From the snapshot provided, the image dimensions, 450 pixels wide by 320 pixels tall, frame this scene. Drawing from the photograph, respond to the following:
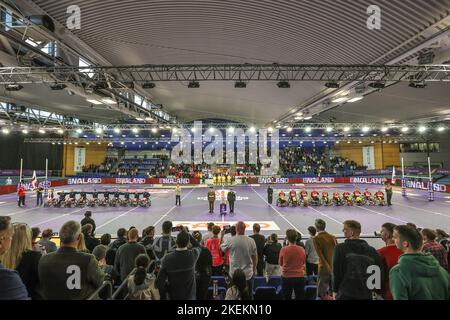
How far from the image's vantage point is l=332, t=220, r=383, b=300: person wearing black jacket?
3377 mm

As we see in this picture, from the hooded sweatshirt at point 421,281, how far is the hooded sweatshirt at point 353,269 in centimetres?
91

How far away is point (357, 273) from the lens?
338 centimetres

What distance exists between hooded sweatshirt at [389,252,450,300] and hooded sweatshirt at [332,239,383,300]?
3.00ft

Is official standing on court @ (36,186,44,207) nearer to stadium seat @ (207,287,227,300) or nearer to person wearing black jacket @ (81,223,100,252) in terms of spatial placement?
person wearing black jacket @ (81,223,100,252)

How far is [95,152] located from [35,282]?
49.7 m

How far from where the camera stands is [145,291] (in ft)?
10.9

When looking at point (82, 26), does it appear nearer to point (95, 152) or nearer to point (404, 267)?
Result: point (404, 267)

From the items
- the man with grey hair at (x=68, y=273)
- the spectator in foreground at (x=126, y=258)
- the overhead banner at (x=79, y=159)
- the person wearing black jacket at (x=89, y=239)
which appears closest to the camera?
the man with grey hair at (x=68, y=273)

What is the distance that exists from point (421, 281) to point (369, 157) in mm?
50106

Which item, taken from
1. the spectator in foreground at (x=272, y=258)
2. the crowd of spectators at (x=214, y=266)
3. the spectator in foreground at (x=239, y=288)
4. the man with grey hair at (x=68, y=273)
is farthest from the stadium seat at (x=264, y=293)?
the man with grey hair at (x=68, y=273)

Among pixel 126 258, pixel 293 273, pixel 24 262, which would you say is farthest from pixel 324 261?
pixel 24 262

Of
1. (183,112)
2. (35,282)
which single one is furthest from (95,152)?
(35,282)

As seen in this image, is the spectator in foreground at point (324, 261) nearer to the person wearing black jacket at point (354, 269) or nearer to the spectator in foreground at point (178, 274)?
→ the person wearing black jacket at point (354, 269)

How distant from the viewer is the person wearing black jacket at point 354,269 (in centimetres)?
338
